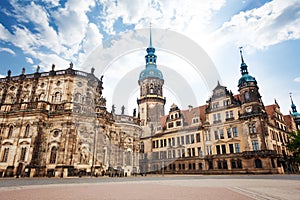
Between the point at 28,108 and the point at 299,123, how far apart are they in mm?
59993

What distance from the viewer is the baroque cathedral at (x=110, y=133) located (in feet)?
95.3

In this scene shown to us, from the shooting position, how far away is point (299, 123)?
50344 millimetres

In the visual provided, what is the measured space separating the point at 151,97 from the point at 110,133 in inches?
855

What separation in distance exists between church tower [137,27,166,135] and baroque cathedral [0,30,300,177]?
8723 mm

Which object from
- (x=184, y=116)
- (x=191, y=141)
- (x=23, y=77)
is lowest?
(x=191, y=141)

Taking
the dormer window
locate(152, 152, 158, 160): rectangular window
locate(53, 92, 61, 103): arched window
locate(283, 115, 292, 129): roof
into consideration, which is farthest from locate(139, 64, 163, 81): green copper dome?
locate(283, 115, 292, 129): roof

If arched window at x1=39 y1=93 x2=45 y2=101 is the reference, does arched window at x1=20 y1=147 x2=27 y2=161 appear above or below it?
below

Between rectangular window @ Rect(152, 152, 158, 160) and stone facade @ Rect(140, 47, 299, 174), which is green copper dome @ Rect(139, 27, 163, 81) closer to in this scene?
stone facade @ Rect(140, 47, 299, 174)

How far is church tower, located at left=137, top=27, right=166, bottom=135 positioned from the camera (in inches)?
2143

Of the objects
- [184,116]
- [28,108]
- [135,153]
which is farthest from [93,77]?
[184,116]

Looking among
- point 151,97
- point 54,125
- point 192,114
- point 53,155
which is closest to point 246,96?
point 192,114

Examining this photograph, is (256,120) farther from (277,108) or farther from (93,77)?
(93,77)

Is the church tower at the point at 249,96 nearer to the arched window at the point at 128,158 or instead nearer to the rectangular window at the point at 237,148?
the rectangular window at the point at 237,148

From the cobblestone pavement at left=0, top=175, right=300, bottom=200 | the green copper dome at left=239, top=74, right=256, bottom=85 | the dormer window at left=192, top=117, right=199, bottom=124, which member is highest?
the green copper dome at left=239, top=74, right=256, bottom=85
